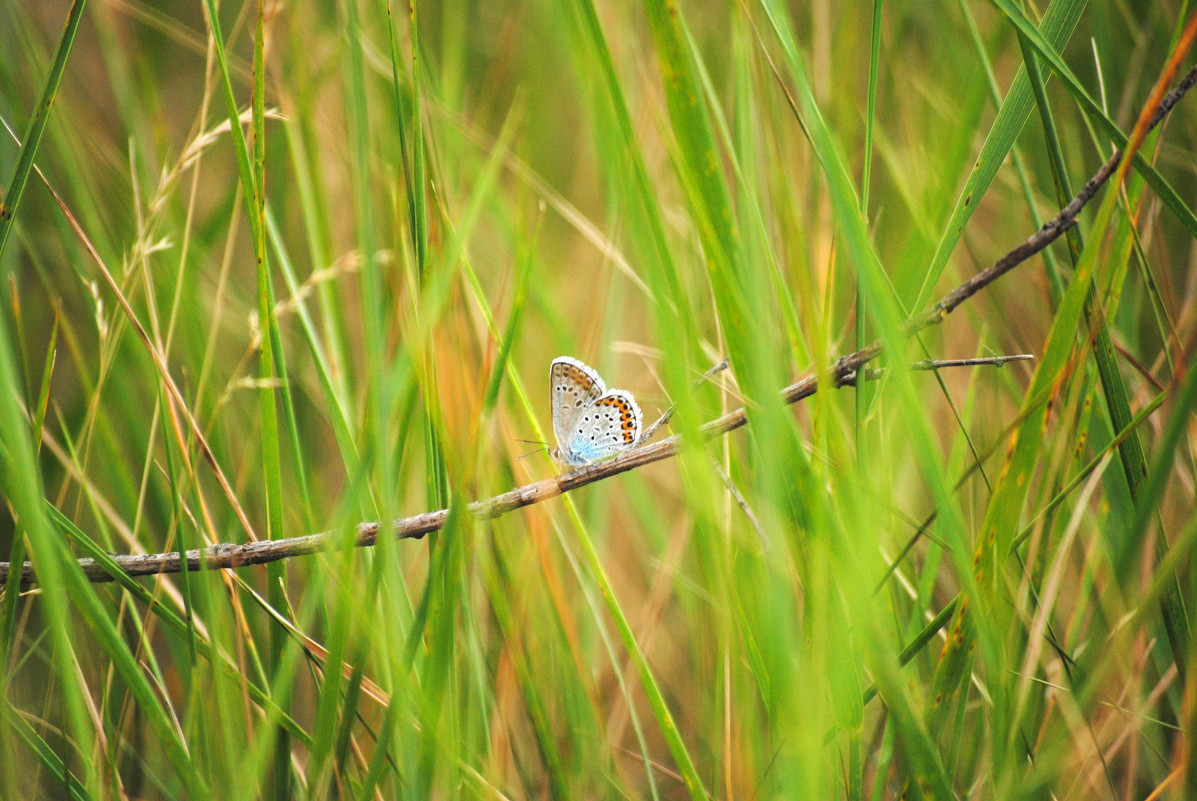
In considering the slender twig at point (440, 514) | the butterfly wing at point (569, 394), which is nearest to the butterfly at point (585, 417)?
the butterfly wing at point (569, 394)

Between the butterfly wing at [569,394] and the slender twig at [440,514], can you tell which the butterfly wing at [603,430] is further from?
the slender twig at [440,514]

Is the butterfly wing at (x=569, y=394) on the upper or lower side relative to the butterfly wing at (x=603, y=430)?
upper

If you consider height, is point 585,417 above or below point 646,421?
above

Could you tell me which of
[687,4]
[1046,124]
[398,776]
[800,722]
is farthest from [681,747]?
[687,4]

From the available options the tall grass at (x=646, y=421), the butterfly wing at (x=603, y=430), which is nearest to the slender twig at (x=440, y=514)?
the tall grass at (x=646, y=421)

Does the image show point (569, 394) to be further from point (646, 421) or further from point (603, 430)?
point (646, 421)

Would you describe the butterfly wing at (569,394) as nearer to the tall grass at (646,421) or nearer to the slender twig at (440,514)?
the tall grass at (646,421)

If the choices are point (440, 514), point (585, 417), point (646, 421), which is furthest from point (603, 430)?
point (646, 421)

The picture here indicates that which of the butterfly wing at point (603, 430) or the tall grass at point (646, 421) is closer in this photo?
the tall grass at point (646, 421)
